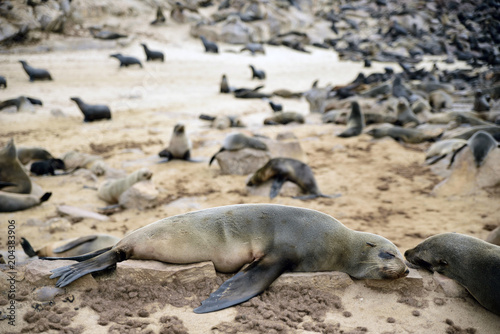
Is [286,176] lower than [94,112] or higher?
higher

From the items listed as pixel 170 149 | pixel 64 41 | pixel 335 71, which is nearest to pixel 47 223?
pixel 170 149

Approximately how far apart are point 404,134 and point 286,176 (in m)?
3.47

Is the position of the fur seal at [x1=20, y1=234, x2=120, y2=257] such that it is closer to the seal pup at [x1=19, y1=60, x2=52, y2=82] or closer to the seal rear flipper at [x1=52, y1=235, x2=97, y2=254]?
the seal rear flipper at [x1=52, y1=235, x2=97, y2=254]

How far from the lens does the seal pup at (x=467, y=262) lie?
2.40m

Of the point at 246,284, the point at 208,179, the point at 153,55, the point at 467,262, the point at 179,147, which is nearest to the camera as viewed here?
A: the point at 246,284

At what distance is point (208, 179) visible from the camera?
5906 millimetres

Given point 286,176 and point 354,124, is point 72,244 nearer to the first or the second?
point 286,176

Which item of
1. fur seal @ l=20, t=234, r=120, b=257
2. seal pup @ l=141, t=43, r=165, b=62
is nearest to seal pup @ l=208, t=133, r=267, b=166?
fur seal @ l=20, t=234, r=120, b=257

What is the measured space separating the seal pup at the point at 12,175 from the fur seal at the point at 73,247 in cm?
159

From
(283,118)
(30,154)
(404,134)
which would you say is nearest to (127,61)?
(283,118)

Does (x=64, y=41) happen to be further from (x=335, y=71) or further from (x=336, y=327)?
(x=336, y=327)

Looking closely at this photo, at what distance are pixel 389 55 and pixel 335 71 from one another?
6.48 m

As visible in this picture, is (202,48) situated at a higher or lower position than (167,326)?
lower

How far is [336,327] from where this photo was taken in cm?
215
